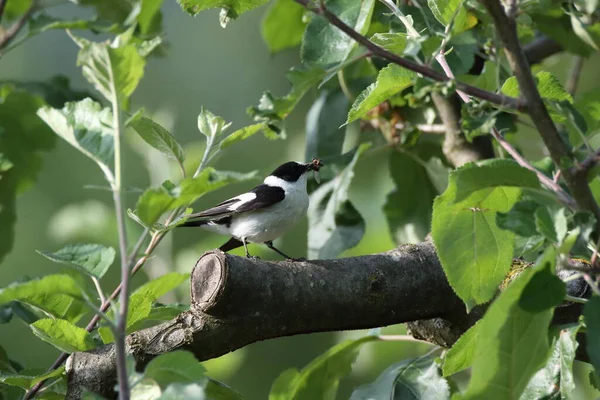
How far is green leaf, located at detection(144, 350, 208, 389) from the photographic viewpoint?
1544 mm

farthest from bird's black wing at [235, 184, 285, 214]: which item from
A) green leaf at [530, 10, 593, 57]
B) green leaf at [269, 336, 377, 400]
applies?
green leaf at [530, 10, 593, 57]

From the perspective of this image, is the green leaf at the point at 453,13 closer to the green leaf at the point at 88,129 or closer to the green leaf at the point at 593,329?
the green leaf at the point at 593,329

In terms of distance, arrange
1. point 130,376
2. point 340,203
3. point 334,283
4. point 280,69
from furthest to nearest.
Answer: point 280,69 → point 340,203 → point 334,283 → point 130,376

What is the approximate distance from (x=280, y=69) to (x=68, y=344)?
6.58m

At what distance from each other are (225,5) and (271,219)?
6.20 ft

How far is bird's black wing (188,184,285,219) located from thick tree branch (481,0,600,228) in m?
2.26

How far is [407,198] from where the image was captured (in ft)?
12.1

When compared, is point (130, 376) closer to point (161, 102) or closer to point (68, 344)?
point (68, 344)

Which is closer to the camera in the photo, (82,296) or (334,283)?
(82,296)

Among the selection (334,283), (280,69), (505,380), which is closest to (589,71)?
(280,69)

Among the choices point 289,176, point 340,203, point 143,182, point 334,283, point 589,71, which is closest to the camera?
point 334,283

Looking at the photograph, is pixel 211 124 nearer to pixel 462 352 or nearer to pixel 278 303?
pixel 278 303

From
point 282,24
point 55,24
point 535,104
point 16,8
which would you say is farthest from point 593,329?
point 16,8

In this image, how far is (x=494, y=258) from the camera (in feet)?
6.39
